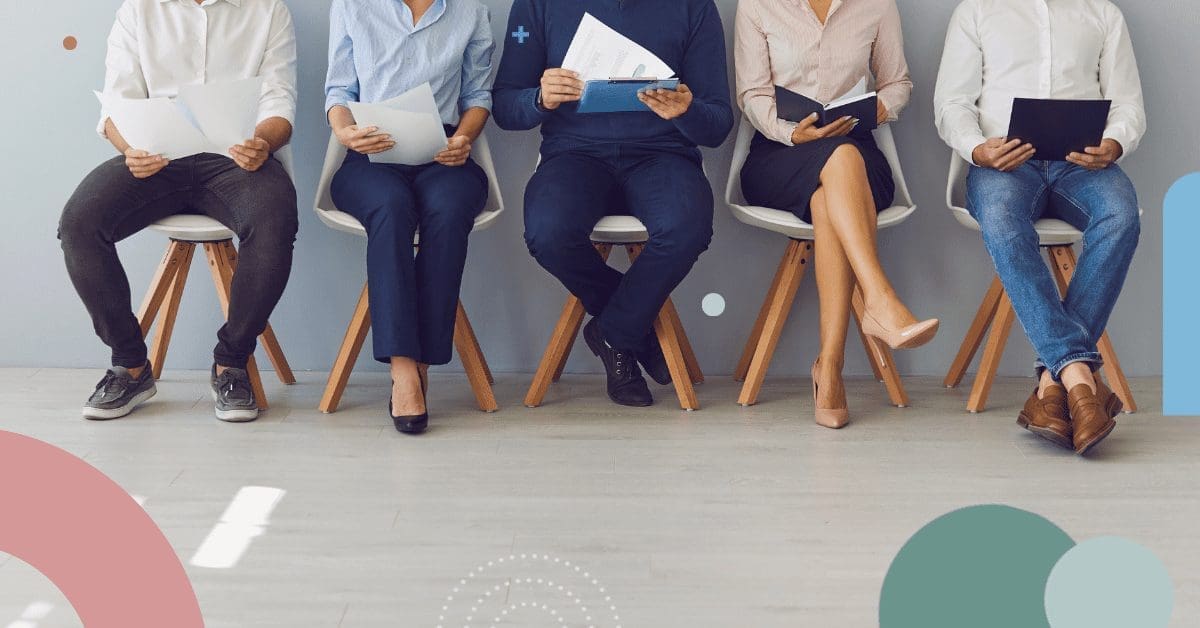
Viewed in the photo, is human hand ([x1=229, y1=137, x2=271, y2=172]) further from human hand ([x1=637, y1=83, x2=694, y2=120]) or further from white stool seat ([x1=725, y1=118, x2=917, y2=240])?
white stool seat ([x1=725, y1=118, x2=917, y2=240])


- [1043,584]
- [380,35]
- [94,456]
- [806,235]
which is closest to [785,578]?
[1043,584]

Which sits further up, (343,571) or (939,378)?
(343,571)

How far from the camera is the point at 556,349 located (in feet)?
10.6

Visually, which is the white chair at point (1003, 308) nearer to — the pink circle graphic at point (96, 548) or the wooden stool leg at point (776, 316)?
the wooden stool leg at point (776, 316)

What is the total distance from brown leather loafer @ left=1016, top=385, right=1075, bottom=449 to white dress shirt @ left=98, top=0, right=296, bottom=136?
79.9 inches

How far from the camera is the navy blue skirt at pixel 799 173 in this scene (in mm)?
3039

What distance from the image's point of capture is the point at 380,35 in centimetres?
313

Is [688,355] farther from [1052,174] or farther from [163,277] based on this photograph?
[163,277]

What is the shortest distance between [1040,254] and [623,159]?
1.09 m

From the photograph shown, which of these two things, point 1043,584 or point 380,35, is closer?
point 1043,584

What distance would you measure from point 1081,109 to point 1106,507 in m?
1.10

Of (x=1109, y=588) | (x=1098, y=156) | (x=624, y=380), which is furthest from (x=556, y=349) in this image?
(x=1109, y=588)

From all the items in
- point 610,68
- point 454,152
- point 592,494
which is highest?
point 610,68

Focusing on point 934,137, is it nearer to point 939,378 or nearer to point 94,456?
point 939,378
